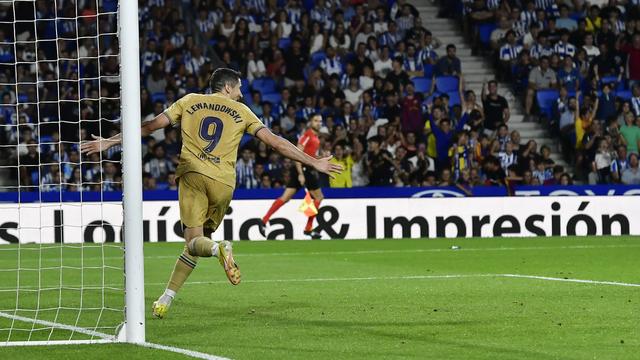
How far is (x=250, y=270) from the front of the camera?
52.0 feet

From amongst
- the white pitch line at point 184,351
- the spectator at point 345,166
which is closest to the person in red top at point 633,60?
the spectator at point 345,166

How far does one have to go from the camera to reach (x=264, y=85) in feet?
87.9

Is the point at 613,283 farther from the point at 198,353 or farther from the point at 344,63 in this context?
the point at 344,63

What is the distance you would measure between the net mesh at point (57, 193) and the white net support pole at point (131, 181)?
1.92ft

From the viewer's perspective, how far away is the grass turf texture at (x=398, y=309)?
8.11 metres

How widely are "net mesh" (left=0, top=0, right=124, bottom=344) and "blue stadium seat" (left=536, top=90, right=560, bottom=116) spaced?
910 cm

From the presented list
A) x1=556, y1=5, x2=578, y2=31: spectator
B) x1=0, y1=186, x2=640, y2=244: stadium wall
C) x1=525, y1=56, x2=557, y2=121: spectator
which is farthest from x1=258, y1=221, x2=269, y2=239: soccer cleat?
x1=556, y1=5, x2=578, y2=31: spectator

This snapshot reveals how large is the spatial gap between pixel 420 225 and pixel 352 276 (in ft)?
28.2

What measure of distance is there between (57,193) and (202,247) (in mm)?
13508

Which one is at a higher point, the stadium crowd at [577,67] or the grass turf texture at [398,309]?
the stadium crowd at [577,67]

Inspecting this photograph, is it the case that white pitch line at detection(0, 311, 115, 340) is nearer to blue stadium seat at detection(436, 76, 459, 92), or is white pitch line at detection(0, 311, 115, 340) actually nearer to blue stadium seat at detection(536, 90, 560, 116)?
blue stadium seat at detection(436, 76, 459, 92)

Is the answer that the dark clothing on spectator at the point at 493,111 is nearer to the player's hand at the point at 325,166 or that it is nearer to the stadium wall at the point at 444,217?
the stadium wall at the point at 444,217

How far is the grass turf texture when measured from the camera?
26.6 feet

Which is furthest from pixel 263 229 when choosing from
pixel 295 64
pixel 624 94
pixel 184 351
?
pixel 184 351
